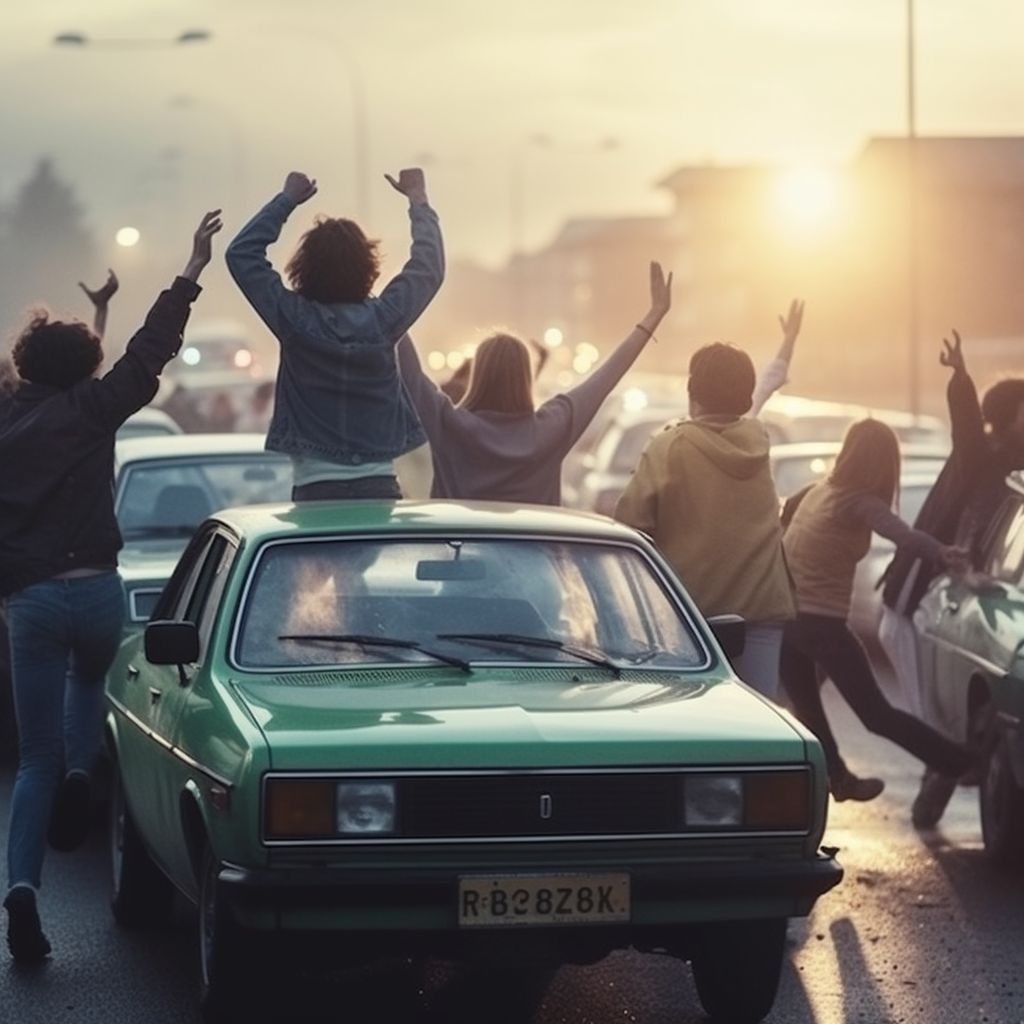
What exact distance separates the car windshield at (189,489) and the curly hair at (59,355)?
16.8 feet

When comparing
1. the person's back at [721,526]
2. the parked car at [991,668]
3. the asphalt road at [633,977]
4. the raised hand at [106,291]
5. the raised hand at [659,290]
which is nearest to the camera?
the asphalt road at [633,977]

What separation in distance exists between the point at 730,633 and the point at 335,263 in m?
1.92

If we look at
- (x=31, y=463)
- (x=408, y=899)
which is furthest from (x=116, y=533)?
(x=408, y=899)

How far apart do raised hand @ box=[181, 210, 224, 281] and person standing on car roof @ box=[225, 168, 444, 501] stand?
34cm

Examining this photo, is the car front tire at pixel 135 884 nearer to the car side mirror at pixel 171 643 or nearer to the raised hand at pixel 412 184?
the car side mirror at pixel 171 643

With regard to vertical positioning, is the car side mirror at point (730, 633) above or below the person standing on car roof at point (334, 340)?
below

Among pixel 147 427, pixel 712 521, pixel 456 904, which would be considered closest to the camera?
pixel 456 904

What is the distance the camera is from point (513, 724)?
7.08 m

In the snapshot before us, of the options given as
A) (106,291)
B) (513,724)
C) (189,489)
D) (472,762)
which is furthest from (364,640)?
(189,489)

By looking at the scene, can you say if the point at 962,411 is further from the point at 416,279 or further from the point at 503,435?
the point at 416,279

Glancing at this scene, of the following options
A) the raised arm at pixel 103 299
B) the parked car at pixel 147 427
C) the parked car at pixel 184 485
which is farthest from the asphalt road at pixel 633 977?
the parked car at pixel 147 427

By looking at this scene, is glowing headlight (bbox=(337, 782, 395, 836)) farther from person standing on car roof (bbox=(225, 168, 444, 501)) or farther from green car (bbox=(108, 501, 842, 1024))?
person standing on car roof (bbox=(225, 168, 444, 501))

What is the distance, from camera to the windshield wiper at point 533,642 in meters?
7.82

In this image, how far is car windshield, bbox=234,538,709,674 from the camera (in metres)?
7.78
